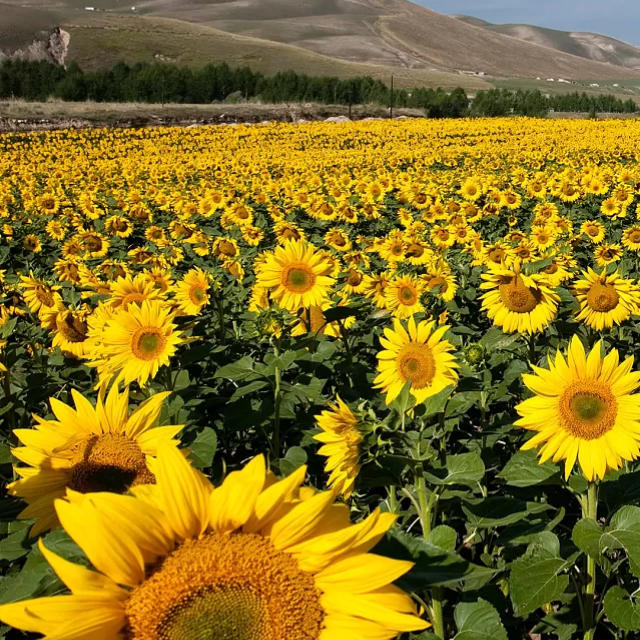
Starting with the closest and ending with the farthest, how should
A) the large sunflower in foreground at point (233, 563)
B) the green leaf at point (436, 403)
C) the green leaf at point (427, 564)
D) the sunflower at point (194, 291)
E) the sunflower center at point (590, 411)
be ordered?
the large sunflower in foreground at point (233, 563) → the green leaf at point (427, 564) → the green leaf at point (436, 403) → the sunflower center at point (590, 411) → the sunflower at point (194, 291)

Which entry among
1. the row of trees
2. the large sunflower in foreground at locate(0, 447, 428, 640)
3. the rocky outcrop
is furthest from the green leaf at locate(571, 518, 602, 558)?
the rocky outcrop

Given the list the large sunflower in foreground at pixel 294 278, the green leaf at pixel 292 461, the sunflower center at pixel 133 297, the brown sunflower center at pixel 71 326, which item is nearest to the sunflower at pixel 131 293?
the sunflower center at pixel 133 297

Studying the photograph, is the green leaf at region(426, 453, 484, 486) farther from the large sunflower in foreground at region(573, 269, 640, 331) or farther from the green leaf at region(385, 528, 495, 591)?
the large sunflower in foreground at region(573, 269, 640, 331)

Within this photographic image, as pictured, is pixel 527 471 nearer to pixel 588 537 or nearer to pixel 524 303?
pixel 588 537

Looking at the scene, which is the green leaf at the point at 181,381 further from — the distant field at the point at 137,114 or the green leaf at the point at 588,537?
the distant field at the point at 137,114

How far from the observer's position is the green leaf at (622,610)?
1.72 meters

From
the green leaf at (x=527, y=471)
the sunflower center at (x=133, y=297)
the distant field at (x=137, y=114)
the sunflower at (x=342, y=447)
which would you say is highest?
the distant field at (x=137, y=114)

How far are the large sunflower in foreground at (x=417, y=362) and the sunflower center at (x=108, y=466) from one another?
1.59 meters

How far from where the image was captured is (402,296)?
4.26 m

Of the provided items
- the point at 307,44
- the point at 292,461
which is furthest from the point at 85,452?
A: the point at 307,44

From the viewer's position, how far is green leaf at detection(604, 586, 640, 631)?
1.72 m

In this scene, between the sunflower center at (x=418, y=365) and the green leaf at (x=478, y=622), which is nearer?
the green leaf at (x=478, y=622)

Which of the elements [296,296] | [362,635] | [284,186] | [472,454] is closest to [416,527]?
[472,454]

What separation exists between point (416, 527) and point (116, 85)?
57.0m
